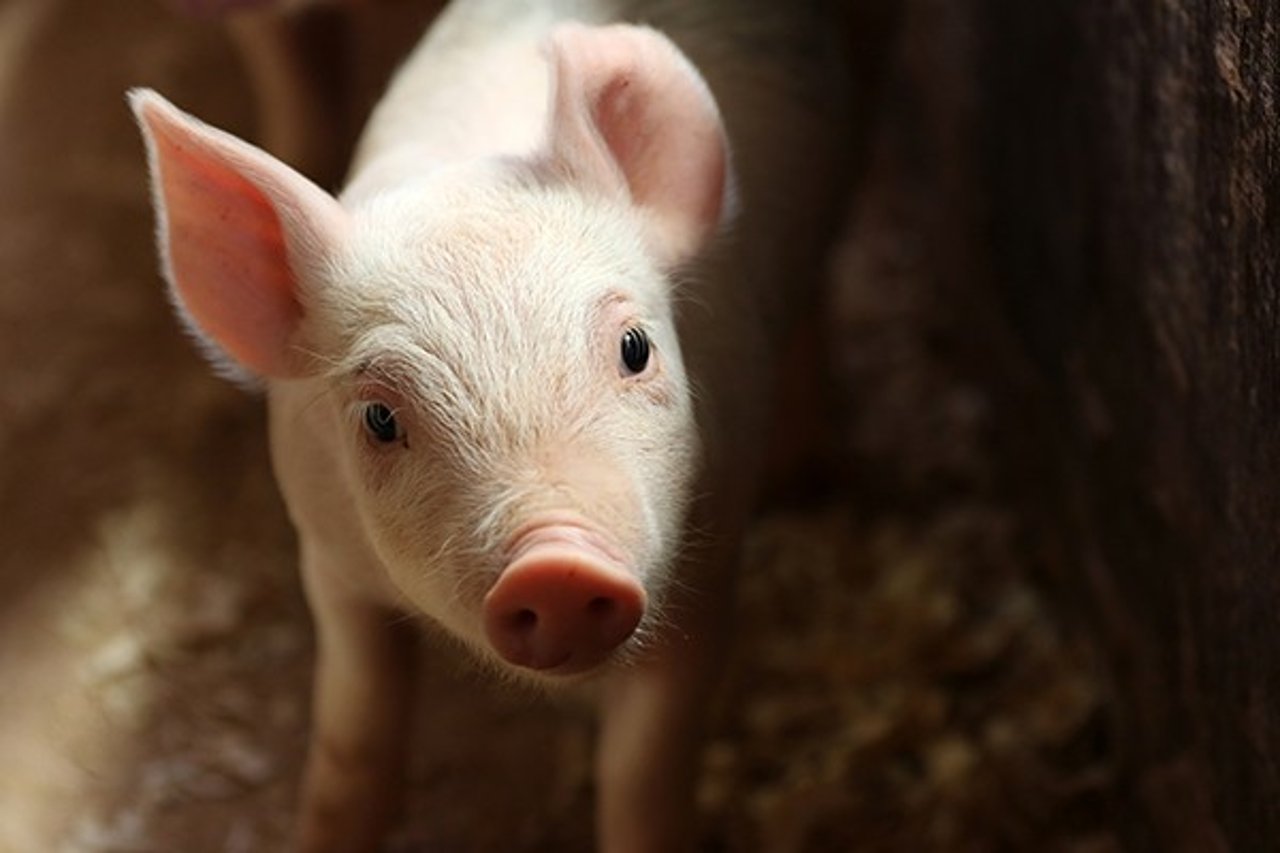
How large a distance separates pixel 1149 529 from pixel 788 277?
406 millimetres

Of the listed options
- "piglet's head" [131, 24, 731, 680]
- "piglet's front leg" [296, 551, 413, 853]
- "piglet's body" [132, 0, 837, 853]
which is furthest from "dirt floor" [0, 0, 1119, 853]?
"piglet's head" [131, 24, 731, 680]

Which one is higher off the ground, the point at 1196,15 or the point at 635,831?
the point at 1196,15

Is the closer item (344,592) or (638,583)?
(638,583)

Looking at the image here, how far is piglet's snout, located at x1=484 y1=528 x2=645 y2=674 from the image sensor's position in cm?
120

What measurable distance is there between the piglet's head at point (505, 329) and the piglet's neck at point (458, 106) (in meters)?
0.04

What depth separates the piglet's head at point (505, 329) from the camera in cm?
127

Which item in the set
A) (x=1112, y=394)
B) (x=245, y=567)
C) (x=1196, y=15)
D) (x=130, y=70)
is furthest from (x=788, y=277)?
(x=130, y=70)

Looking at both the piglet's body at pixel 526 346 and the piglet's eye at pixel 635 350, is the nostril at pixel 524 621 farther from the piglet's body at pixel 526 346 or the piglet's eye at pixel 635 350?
the piglet's eye at pixel 635 350

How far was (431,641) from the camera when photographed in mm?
1747

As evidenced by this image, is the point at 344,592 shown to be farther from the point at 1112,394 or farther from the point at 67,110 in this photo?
the point at 67,110

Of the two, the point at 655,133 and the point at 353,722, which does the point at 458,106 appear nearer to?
the point at 655,133

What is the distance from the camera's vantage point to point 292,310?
146 centimetres

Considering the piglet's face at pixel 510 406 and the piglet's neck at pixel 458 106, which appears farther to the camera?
the piglet's neck at pixel 458 106

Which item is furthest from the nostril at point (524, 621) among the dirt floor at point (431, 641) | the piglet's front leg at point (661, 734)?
the dirt floor at point (431, 641)
